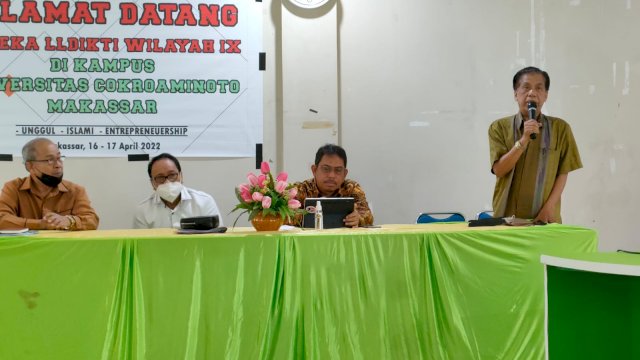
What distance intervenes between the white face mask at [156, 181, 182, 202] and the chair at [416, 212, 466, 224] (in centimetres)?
157

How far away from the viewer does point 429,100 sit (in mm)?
3979

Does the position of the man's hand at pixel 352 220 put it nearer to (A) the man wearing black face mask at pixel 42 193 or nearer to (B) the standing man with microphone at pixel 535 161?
(B) the standing man with microphone at pixel 535 161

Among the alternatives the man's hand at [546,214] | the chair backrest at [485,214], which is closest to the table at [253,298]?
the man's hand at [546,214]

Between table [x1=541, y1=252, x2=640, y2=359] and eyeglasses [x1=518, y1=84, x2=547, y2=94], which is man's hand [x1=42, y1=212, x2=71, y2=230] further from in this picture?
eyeglasses [x1=518, y1=84, x2=547, y2=94]

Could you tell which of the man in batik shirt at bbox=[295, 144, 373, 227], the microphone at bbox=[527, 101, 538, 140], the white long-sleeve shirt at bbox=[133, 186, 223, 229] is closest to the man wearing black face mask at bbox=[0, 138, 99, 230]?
the white long-sleeve shirt at bbox=[133, 186, 223, 229]

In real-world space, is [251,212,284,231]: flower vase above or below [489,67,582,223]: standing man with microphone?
below

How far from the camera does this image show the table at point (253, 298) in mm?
2188

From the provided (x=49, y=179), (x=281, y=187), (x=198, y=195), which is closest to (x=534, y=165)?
(x=281, y=187)

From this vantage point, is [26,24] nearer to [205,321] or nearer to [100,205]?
[100,205]

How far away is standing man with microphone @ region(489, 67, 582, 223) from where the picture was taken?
299 cm

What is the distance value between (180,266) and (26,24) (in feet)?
8.10

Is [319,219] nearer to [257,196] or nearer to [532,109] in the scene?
[257,196]

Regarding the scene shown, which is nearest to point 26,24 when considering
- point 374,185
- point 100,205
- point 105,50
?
point 105,50

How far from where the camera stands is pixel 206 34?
3811 mm
